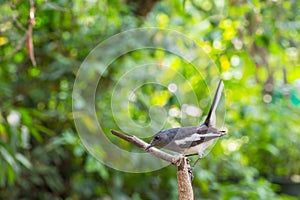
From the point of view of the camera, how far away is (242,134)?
2033mm

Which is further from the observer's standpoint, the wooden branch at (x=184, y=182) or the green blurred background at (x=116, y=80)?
the green blurred background at (x=116, y=80)

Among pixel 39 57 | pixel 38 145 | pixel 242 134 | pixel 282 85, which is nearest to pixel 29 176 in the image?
pixel 38 145

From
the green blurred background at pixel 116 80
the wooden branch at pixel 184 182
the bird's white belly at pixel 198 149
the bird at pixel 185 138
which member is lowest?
the green blurred background at pixel 116 80

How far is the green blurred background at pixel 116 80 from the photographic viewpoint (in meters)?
1.65

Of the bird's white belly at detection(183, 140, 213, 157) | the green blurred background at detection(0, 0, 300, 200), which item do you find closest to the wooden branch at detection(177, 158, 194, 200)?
the bird's white belly at detection(183, 140, 213, 157)

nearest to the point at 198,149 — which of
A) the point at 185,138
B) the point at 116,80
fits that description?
the point at 185,138

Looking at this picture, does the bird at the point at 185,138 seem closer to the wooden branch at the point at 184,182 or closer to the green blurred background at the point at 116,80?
the wooden branch at the point at 184,182

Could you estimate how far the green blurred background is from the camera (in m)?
1.65

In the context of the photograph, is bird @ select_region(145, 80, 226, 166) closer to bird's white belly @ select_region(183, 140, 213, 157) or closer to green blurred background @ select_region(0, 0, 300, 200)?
bird's white belly @ select_region(183, 140, 213, 157)

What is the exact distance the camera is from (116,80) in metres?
1.75

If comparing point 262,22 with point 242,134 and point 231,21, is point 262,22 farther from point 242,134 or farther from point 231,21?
point 242,134

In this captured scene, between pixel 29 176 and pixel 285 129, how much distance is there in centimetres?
103

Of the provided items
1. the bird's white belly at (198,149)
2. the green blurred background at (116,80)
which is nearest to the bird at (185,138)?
the bird's white belly at (198,149)

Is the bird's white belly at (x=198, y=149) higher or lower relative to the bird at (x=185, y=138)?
lower
